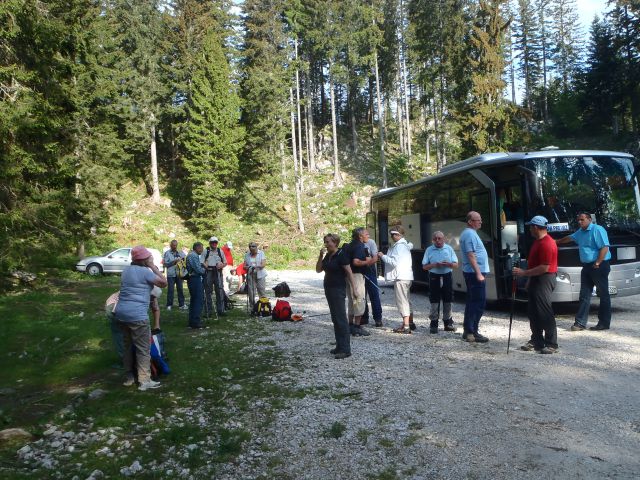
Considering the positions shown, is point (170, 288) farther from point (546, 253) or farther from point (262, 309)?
point (546, 253)

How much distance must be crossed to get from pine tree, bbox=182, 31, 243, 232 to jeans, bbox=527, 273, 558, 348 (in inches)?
1150

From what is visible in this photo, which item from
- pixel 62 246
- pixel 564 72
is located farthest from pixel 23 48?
pixel 564 72

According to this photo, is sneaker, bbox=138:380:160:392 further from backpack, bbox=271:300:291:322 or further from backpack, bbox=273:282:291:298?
backpack, bbox=273:282:291:298

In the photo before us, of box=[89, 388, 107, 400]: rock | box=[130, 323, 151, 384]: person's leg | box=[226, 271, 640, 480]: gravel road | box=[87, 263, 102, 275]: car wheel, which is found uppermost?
box=[87, 263, 102, 275]: car wheel

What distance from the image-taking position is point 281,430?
4.57m

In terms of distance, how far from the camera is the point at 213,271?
11.9 metres

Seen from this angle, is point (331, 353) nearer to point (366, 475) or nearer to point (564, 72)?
point (366, 475)

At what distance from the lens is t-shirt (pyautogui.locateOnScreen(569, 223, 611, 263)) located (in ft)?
27.5

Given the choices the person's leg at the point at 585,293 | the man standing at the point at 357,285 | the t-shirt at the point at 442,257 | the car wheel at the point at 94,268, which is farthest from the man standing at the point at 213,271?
the car wheel at the point at 94,268

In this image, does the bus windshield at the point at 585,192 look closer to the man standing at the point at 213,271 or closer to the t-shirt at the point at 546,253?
the t-shirt at the point at 546,253

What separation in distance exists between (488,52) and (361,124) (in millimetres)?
31237

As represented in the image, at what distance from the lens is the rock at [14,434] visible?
4545mm

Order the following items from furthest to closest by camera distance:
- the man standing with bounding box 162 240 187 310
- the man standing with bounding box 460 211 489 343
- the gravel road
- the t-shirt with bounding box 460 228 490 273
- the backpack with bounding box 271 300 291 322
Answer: the man standing with bounding box 162 240 187 310 → the backpack with bounding box 271 300 291 322 → the t-shirt with bounding box 460 228 490 273 → the man standing with bounding box 460 211 489 343 → the gravel road

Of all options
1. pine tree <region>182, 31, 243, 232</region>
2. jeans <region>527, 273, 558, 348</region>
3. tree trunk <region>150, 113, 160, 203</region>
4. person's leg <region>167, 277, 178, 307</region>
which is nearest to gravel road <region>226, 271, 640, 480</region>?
jeans <region>527, 273, 558, 348</region>
